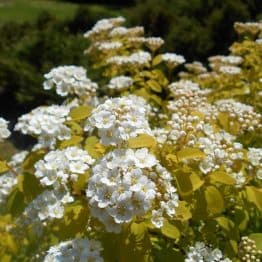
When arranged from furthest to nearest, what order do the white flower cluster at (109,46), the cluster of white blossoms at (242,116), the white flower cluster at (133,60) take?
1. the white flower cluster at (109,46)
2. the white flower cluster at (133,60)
3. the cluster of white blossoms at (242,116)

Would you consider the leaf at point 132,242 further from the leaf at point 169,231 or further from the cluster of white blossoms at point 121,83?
the cluster of white blossoms at point 121,83

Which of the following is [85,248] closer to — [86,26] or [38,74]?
[38,74]

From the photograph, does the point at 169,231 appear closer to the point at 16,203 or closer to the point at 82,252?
the point at 82,252

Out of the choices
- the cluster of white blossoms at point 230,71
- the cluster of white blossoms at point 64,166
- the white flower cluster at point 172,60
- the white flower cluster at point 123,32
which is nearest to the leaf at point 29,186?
the cluster of white blossoms at point 64,166

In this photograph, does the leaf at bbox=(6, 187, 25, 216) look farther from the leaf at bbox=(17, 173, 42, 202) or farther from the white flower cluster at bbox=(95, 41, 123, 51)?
the white flower cluster at bbox=(95, 41, 123, 51)

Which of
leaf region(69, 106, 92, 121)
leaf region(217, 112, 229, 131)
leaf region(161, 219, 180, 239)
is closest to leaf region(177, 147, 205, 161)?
leaf region(161, 219, 180, 239)

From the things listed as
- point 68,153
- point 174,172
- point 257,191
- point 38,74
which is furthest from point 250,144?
point 38,74
